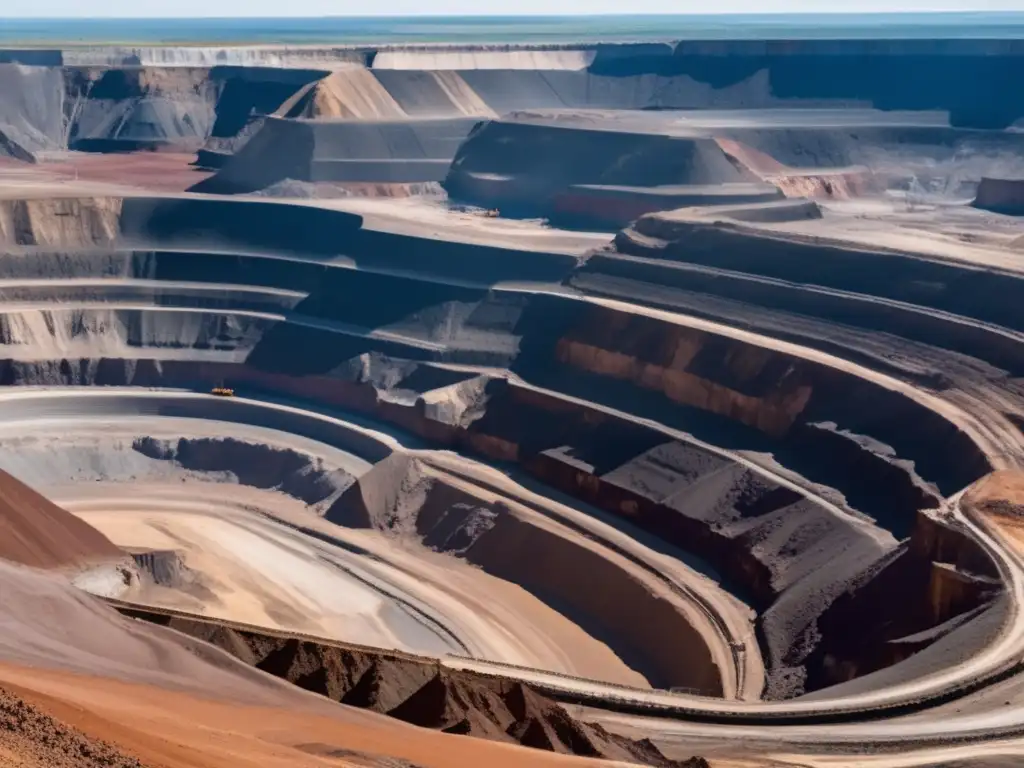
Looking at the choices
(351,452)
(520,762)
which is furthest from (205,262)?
(520,762)

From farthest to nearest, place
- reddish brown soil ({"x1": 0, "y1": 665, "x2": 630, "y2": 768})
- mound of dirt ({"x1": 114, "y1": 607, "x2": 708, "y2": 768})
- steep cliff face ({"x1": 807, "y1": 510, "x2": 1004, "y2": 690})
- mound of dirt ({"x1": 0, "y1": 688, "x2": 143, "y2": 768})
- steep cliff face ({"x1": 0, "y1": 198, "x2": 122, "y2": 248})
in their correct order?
steep cliff face ({"x1": 0, "y1": 198, "x2": 122, "y2": 248}) < steep cliff face ({"x1": 807, "y1": 510, "x2": 1004, "y2": 690}) < mound of dirt ({"x1": 114, "y1": 607, "x2": 708, "y2": 768}) < reddish brown soil ({"x1": 0, "y1": 665, "x2": 630, "y2": 768}) < mound of dirt ({"x1": 0, "y1": 688, "x2": 143, "y2": 768})

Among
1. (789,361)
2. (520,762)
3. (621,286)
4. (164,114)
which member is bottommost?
(520,762)

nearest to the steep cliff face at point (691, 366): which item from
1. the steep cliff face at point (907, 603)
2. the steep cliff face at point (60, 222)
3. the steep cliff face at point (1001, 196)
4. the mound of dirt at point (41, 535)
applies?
the steep cliff face at point (907, 603)

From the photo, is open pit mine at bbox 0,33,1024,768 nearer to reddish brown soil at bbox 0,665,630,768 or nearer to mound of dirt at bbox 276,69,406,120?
reddish brown soil at bbox 0,665,630,768

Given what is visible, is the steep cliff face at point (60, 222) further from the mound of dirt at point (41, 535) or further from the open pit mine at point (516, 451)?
the mound of dirt at point (41, 535)

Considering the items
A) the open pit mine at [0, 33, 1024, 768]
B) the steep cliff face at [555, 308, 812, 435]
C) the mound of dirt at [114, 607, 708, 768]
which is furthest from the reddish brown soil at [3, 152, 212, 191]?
the mound of dirt at [114, 607, 708, 768]

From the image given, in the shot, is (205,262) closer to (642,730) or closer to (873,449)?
(873,449)
